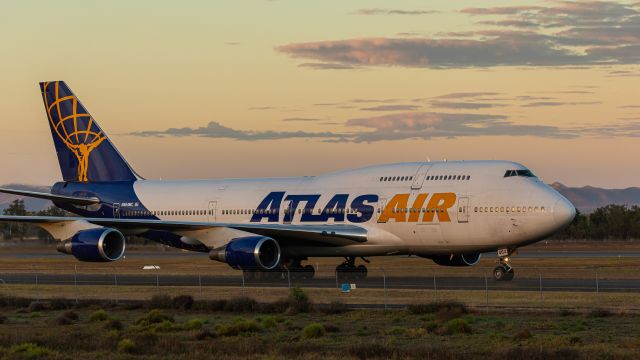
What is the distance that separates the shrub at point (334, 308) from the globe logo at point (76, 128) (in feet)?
91.8

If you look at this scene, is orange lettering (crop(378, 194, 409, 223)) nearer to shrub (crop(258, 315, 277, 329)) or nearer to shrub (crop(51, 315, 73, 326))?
shrub (crop(258, 315, 277, 329))

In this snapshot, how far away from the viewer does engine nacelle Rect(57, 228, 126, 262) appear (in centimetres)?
4719

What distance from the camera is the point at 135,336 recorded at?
27.6m

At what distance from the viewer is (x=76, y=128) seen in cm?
5950

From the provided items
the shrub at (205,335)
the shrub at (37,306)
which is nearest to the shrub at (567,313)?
the shrub at (205,335)

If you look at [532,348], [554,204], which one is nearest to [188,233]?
[554,204]

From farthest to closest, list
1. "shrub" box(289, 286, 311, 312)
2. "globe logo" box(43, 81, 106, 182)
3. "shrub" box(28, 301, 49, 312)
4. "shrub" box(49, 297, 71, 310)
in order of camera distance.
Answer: "globe logo" box(43, 81, 106, 182)
"shrub" box(49, 297, 71, 310)
"shrub" box(28, 301, 49, 312)
"shrub" box(289, 286, 311, 312)

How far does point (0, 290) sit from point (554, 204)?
22.4 metres

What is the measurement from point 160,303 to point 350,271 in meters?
15.2

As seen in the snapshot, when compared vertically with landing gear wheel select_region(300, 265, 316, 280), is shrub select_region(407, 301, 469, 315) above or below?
below

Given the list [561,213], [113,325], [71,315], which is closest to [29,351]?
[113,325]

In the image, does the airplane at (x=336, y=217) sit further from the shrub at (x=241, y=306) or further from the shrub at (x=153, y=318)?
the shrub at (x=153, y=318)

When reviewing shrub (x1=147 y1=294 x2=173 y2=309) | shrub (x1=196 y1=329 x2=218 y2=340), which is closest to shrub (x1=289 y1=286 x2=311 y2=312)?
shrub (x1=147 y1=294 x2=173 y2=309)

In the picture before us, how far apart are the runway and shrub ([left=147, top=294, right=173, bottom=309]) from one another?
744cm
